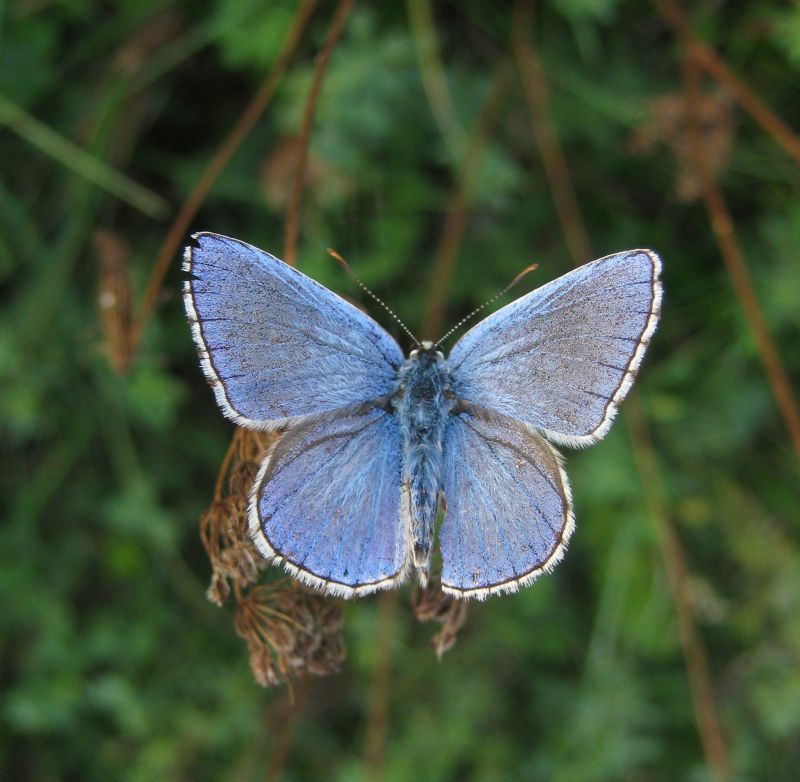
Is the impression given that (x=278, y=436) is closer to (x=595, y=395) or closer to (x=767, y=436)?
(x=595, y=395)

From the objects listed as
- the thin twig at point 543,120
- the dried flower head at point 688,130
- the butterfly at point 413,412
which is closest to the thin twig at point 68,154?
the butterfly at point 413,412

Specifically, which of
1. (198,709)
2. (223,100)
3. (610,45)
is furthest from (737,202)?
(198,709)

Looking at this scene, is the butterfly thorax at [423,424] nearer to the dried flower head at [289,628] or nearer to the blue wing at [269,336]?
the blue wing at [269,336]

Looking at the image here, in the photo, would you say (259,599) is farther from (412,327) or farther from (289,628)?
(412,327)

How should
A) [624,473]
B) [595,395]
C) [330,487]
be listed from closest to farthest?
[595,395], [330,487], [624,473]

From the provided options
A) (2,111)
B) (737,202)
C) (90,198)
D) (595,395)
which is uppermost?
(2,111)

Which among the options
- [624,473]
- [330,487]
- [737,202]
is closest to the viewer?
[330,487]

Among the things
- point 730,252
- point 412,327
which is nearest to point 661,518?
point 730,252
